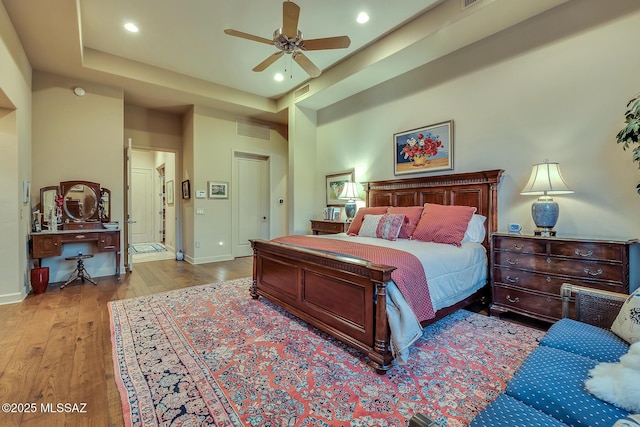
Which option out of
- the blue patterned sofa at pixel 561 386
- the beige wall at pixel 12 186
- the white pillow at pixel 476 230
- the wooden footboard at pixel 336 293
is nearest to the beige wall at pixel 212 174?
the beige wall at pixel 12 186

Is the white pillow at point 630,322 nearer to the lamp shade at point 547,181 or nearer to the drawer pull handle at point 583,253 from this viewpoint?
the drawer pull handle at point 583,253

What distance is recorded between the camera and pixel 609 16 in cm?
263

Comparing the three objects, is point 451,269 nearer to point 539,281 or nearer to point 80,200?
point 539,281

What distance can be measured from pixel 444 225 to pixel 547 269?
96 cm

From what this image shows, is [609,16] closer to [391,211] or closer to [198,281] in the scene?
[391,211]

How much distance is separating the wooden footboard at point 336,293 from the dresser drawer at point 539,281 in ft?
5.48

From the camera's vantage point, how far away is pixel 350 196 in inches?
188

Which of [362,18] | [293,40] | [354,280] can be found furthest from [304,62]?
[354,280]

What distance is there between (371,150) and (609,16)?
9.66ft

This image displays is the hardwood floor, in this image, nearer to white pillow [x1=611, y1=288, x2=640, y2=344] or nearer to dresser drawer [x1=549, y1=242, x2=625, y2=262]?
white pillow [x1=611, y1=288, x2=640, y2=344]

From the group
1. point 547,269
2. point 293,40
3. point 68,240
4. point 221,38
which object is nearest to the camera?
point 547,269

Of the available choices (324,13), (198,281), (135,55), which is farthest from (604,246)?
(135,55)

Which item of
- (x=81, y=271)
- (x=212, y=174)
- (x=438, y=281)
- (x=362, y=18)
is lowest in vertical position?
(x=81, y=271)

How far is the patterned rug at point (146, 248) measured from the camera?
7084 mm
